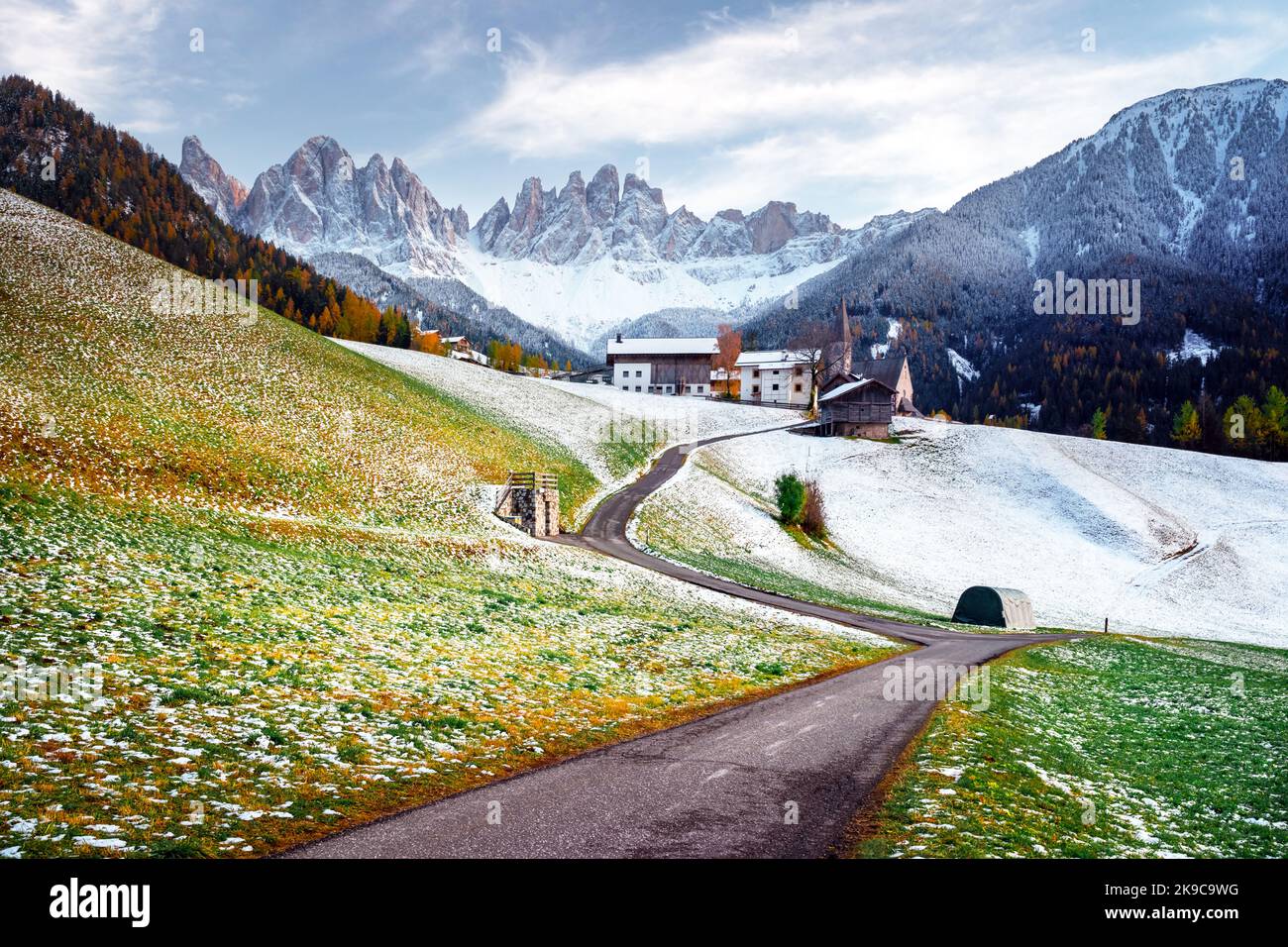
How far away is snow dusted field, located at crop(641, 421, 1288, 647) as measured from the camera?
5441 centimetres

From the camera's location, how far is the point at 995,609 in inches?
1638

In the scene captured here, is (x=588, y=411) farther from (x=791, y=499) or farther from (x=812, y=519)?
(x=812, y=519)

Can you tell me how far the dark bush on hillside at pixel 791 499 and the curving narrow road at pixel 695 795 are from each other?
42.5 m

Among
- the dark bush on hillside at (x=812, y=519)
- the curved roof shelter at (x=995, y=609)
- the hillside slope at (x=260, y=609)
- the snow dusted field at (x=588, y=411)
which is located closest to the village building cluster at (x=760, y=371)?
the snow dusted field at (x=588, y=411)

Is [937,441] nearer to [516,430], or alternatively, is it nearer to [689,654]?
[516,430]

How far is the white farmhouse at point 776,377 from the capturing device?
5200 inches

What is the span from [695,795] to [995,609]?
36.8m

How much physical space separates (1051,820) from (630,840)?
6.85 m

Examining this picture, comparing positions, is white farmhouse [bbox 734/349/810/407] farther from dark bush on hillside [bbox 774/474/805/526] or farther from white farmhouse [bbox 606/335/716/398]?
dark bush on hillside [bbox 774/474/805/526]

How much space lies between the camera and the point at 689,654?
23625mm

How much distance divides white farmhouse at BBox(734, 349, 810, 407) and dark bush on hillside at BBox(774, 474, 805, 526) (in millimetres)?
69884

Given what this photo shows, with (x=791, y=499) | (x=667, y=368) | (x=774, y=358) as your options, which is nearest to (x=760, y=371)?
(x=774, y=358)

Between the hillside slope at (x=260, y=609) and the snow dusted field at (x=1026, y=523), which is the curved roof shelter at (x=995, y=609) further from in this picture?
the hillside slope at (x=260, y=609)
